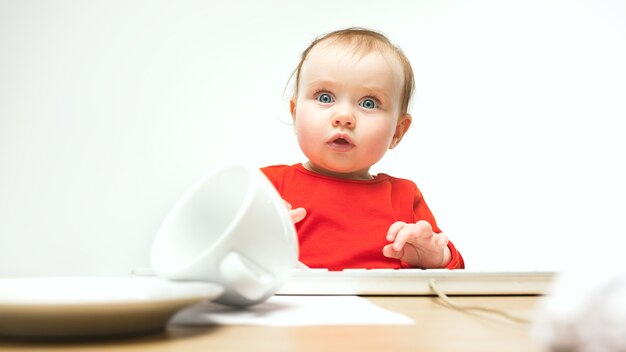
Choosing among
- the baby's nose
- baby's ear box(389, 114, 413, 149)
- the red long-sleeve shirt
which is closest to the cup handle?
the red long-sleeve shirt

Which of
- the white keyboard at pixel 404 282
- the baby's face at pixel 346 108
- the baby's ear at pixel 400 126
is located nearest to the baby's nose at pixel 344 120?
the baby's face at pixel 346 108

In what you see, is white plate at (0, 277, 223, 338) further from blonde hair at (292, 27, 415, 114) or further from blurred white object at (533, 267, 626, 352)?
blonde hair at (292, 27, 415, 114)

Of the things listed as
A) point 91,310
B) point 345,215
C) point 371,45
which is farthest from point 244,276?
point 371,45

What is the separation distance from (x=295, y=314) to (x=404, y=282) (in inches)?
8.9

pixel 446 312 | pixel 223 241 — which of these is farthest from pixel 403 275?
pixel 223 241

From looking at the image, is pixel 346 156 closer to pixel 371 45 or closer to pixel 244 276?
pixel 371 45

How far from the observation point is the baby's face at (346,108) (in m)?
1.29

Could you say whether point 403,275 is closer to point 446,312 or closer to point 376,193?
point 446,312

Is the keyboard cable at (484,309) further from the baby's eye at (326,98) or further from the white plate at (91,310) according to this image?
the baby's eye at (326,98)

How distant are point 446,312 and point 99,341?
11.6 inches

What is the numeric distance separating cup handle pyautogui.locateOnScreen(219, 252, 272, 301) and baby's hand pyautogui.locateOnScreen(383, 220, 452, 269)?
17.3 inches

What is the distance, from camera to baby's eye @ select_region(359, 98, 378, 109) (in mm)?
1311

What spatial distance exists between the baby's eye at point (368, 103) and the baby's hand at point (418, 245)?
12.6 inches

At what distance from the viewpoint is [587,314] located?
1.01ft
